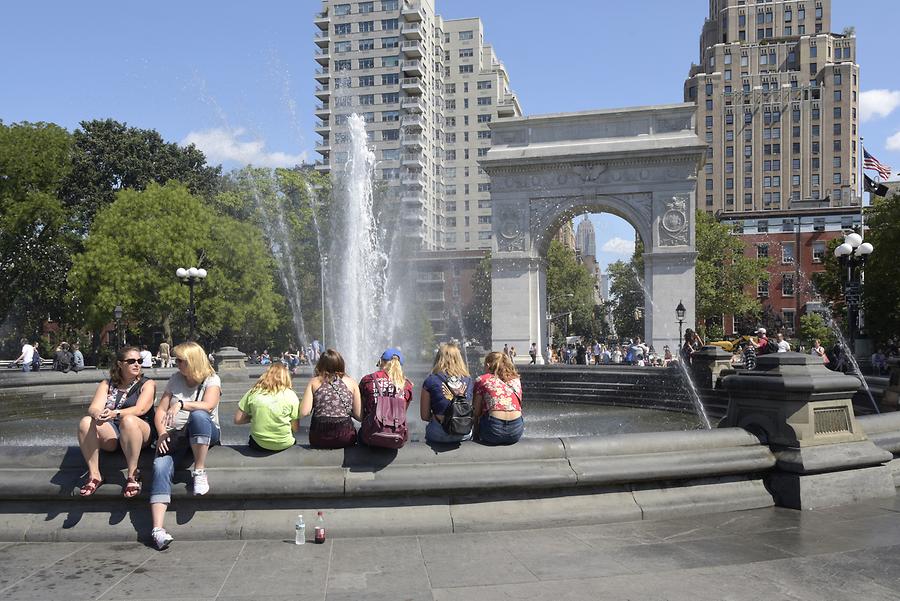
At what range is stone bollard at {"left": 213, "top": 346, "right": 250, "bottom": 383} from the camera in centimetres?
2220

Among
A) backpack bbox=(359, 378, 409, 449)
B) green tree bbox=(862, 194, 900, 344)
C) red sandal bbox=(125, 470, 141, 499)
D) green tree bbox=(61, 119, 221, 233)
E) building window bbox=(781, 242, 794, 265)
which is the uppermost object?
green tree bbox=(61, 119, 221, 233)

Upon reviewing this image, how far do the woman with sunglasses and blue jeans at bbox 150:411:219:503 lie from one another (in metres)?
0.19

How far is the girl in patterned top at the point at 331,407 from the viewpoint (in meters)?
5.80

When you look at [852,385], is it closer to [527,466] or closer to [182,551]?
[527,466]

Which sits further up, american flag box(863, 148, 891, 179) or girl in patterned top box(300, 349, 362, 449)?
american flag box(863, 148, 891, 179)

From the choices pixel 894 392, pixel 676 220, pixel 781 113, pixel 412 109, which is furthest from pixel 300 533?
pixel 781 113

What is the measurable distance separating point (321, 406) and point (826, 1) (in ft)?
388

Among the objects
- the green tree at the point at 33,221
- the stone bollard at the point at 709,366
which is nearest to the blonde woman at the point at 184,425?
the stone bollard at the point at 709,366

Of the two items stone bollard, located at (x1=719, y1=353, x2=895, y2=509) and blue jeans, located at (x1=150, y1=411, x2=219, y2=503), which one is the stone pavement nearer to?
blue jeans, located at (x1=150, y1=411, x2=219, y2=503)

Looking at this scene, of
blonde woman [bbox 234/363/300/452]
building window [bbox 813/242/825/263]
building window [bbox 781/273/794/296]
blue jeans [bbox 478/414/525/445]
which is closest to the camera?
blonde woman [bbox 234/363/300/452]

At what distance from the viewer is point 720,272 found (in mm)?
58875

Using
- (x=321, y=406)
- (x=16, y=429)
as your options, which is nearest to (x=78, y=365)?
(x=16, y=429)

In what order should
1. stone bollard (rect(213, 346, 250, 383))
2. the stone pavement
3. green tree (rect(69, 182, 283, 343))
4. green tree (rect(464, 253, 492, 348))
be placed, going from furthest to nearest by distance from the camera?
green tree (rect(464, 253, 492, 348)) < green tree (rect(69, 182, 283, 343)) < stone bollard (rect(213, 346, 250, 383)) < the stone pavement

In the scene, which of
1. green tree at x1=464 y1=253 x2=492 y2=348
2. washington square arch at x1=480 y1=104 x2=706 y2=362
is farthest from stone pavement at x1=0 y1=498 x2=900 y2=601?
green tree at x1=464 y1=253 x2=492 y2=348
